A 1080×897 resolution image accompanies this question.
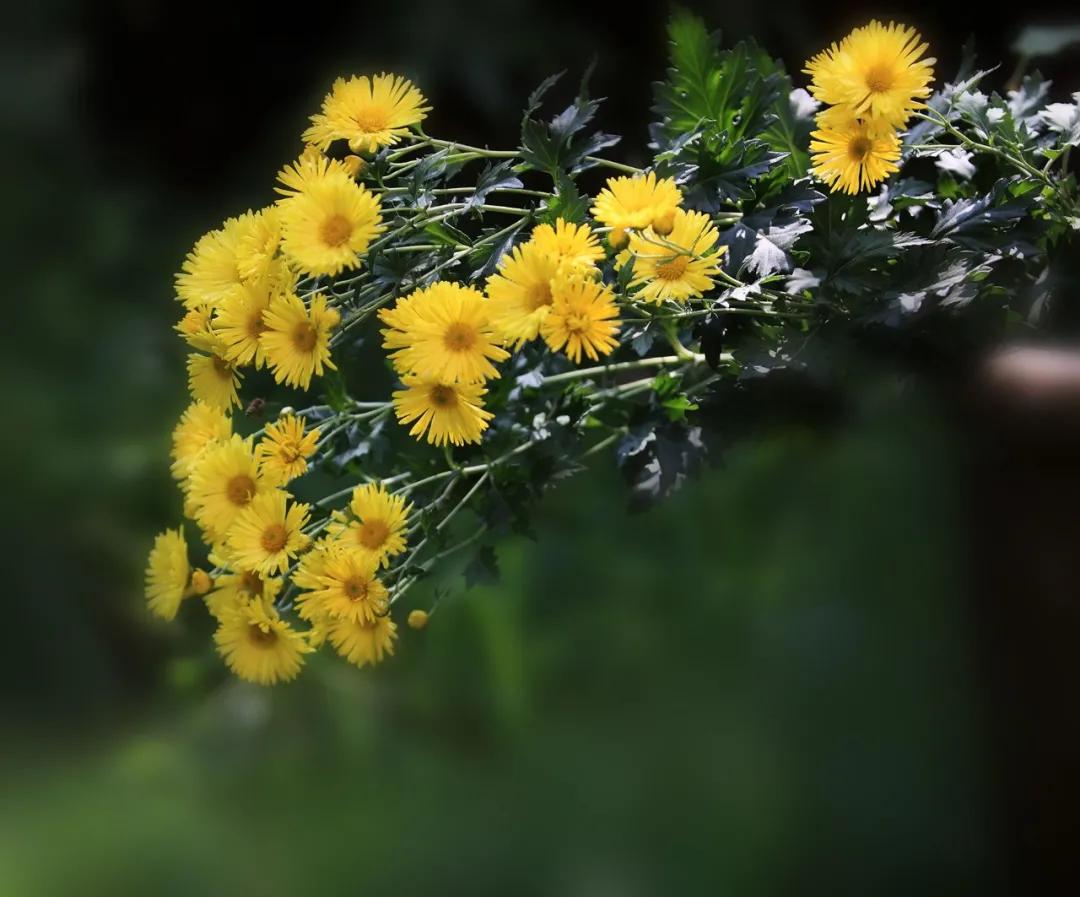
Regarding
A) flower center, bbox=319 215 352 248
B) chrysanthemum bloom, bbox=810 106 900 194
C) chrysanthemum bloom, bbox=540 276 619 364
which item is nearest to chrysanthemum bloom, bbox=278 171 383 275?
flower center, bbox=319 215 352 248

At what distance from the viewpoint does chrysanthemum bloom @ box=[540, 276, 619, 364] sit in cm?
53

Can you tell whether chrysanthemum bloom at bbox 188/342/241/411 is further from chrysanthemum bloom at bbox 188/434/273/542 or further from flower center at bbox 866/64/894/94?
flower center at bbox 866/64/894/94

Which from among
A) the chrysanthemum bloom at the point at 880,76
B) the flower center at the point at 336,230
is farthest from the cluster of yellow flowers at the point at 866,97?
the flower center at the point at 336,230

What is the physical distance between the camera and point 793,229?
569 mm

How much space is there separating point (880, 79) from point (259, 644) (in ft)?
1.32

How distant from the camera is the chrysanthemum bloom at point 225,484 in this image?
0.60 metres

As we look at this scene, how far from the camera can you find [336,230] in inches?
22.7

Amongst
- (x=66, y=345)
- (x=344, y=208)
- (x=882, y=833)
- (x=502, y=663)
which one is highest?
(x=66, y=345)

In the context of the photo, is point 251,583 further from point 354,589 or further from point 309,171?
point 309,171

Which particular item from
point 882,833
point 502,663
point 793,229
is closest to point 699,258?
point 793,229

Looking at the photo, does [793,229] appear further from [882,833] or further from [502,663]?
[502,663]

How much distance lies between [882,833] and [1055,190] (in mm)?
447

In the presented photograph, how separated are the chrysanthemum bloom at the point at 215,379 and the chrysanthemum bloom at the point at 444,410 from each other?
0.38ft

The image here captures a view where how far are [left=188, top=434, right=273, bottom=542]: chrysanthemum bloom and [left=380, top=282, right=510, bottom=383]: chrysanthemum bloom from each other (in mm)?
104
